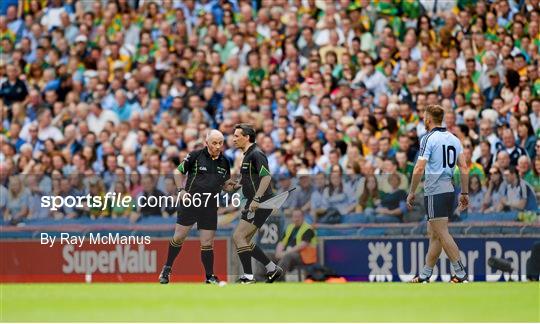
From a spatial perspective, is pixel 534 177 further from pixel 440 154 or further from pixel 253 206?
pixel 253 206

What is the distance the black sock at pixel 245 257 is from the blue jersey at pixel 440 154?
2589 millimetres

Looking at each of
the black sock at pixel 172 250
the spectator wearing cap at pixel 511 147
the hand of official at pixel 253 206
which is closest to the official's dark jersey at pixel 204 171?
the hand of official at pixel 253 206

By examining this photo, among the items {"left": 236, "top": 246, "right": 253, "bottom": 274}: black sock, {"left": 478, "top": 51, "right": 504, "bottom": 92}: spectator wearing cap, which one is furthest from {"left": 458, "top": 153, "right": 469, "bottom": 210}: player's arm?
{"left": 478, "top": 51, "right": 504, "bottom": 92}: spectator wearing cap

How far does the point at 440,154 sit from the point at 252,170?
235 centimetres

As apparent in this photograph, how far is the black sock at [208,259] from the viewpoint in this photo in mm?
15422

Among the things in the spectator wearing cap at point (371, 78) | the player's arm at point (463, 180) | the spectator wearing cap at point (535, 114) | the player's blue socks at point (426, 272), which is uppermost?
the spectator wearing cap at point (371, 78)

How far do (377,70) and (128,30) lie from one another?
5881 mm

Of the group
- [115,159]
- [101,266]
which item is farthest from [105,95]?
[101,266]

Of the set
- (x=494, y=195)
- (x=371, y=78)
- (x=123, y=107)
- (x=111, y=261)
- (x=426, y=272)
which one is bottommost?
(x=426, y=272)

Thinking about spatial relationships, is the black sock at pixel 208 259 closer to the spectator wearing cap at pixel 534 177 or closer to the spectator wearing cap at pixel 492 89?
the spectator wearing cap at pixel 534 177

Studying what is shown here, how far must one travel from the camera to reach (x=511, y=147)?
2012 centimetres

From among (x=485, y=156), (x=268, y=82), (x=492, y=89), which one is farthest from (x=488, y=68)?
(x=268, y=82)

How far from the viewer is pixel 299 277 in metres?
17.1

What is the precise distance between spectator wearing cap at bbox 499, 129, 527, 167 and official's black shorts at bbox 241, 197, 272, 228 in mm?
5366
